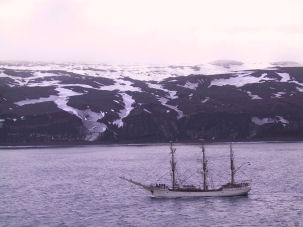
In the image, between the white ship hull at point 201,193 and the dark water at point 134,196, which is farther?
the white ship hull at point 201,193

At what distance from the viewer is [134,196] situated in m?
85.7

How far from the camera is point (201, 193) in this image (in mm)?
83000

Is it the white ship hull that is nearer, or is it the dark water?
the dark water

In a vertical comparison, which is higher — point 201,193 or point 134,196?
point 201,193

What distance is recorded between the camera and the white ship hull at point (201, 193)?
8269 cm

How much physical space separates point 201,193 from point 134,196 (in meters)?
10.0

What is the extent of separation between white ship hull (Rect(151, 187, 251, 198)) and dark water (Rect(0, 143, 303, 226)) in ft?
5.77

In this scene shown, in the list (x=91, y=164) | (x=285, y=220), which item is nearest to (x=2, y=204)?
(x=285, y=220)

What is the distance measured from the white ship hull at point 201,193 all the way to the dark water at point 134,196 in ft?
5.77

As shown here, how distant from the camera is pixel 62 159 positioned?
514ft

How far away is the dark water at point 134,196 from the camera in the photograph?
66062 mm

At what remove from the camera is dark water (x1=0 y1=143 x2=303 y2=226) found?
66.1 meters

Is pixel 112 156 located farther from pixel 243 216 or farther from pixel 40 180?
pixel 243 216

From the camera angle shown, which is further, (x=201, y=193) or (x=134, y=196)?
(x=134, y=196)
